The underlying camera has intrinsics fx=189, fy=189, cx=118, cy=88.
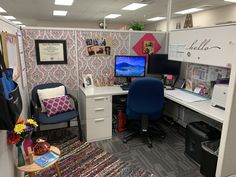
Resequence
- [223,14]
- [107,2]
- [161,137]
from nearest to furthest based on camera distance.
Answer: [161,137] → [107,2] → [223,14]

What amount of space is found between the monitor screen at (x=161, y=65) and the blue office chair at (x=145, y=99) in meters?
0.77

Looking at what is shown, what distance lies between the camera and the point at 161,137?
9.11ft

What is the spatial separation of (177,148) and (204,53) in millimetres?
1271

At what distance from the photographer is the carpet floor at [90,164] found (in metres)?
2.02

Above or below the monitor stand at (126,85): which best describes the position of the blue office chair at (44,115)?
below

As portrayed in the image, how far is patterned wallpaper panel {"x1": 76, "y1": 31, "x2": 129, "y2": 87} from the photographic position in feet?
9.42

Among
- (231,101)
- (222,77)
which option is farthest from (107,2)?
(231,101)

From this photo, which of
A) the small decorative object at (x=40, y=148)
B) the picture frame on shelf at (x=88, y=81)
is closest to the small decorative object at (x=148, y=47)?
the picture frame on shelf at (x=88, y=81)

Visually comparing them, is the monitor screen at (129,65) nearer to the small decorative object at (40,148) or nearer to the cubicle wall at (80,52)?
the cubicle wall at (80,52)

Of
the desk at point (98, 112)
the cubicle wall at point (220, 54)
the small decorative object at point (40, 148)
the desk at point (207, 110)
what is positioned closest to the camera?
the cubicle wall at point (220, 54)

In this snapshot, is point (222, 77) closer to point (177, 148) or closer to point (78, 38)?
point (177, 148)

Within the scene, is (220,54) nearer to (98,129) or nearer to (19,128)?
(98,129)

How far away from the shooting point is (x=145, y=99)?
2.34 metres

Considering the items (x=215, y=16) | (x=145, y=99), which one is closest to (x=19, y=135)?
(x=145, y=99)
